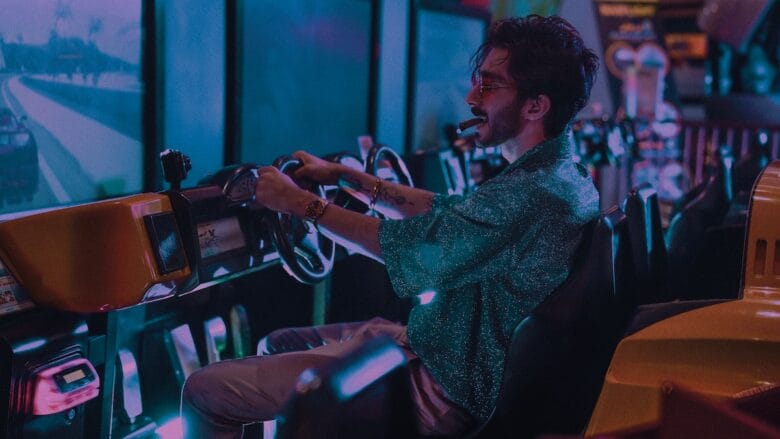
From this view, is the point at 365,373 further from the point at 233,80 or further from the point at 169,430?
the point at 233,80

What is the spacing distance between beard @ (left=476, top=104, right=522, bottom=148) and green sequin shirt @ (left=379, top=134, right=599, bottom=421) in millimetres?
138

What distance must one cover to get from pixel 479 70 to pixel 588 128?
3128 millimetres

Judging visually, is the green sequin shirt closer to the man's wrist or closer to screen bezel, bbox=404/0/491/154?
the man's wrist

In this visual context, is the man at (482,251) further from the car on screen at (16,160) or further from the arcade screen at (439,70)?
the arcade screen at (439,70)

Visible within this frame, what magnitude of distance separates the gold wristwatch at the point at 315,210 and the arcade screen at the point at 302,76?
4.17ft

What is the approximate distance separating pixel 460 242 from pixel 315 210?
1.24ft

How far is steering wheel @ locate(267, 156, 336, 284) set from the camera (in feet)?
7.07

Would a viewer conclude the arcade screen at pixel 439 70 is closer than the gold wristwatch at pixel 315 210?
No

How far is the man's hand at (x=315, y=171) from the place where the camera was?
227 centimetres

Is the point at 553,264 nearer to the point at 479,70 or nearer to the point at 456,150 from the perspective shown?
the point at 479,70

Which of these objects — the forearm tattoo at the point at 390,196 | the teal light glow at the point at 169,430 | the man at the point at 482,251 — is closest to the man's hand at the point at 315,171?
the forearm tattoo at the point at 390,196

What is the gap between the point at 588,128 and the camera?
16.6 ft

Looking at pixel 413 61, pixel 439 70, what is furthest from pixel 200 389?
pixel 439 70

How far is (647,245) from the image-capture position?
2.42m
